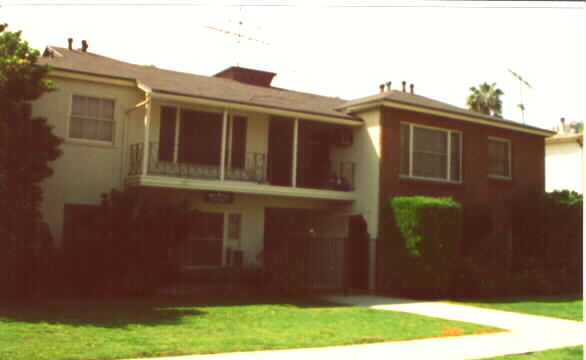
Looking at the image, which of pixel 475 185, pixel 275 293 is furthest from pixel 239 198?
pixel 475 185

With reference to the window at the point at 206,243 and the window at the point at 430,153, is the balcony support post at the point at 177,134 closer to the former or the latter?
the window at the point at 206,243

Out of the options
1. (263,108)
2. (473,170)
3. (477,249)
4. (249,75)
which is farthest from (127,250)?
(473,170)

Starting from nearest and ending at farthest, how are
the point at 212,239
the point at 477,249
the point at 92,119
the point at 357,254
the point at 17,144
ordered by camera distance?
1. the point at 17,144
2. the point at 92,119
3. the point at 212,239
4. the point at 357,254
5. the point at 477,249

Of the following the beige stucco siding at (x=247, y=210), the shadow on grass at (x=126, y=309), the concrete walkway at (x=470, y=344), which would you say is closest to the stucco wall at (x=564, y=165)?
the beige stucco siding at (x=247, y=210)

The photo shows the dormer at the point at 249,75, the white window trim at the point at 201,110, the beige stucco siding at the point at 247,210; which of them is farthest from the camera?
the dormer at the point at 249,75

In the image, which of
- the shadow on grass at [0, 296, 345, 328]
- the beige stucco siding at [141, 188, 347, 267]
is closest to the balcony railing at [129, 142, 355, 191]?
the beige stucco siding at [141, 188, 347, 267]

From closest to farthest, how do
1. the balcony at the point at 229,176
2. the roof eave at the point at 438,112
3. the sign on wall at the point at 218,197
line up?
the balcony at the point at 229,176 < the sign on wall at the point at 218,197 < the roof eave at the point at 438,112

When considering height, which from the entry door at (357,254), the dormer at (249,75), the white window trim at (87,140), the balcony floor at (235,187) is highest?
the dormer at (249,75)

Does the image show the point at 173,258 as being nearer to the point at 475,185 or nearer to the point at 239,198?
the point at 239,198

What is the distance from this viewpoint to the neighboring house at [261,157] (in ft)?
52.7

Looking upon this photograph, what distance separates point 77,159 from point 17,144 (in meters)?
3.61

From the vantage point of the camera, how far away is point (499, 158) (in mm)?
22016

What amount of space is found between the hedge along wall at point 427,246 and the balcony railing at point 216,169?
3.25 metres

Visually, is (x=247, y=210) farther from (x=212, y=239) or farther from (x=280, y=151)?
(x=280, y=151)
